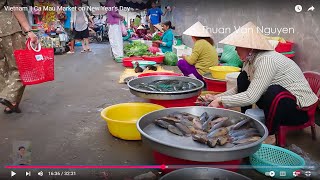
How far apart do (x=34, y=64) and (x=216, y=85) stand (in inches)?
95.4

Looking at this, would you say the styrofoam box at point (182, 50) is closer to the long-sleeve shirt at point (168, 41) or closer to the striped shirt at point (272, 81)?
the long-sleeve shirt at point (168, 41)

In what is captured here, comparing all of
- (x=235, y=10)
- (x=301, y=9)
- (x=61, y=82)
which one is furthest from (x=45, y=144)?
(x=235, y=10)

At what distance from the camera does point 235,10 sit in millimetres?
5891

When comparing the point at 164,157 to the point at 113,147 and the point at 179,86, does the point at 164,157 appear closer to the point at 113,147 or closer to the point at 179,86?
the point at 113,147

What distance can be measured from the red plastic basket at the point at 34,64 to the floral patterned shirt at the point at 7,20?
27cm

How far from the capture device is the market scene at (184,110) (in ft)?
7.45

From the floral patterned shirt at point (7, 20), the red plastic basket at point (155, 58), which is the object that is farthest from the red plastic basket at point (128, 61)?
the floral patterned shirt at point (7, 20)

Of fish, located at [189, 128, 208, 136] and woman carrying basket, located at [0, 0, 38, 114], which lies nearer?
fish, located at [189, 128, 208, 136]

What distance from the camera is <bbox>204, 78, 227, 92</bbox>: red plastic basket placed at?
13.7ft

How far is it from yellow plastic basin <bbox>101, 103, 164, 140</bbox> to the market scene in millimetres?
12

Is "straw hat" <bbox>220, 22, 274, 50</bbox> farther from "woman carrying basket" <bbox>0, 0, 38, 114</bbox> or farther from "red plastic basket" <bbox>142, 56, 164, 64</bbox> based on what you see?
"red plastic basket" <bbox>142, 56, 164, 64</bbox>

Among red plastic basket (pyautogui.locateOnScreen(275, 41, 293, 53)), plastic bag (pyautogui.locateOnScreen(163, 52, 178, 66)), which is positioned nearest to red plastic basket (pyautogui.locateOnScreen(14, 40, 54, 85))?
red plastic basket (pyautogui.locateOnScreen(275, 41, 293, 53))

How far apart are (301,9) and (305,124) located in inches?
85.7

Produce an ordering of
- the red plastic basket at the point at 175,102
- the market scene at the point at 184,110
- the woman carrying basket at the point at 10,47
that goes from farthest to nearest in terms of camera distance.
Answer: the woman carrying basket at the point at 10,47
the red plastic basket at the point at 175,102
the market scene at the point at 184,110
